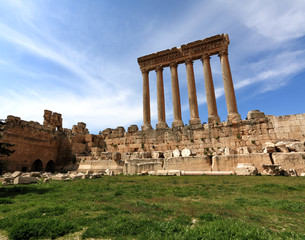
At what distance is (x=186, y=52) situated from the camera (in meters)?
22.4

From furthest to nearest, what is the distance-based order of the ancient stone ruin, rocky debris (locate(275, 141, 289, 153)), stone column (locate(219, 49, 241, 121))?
stone column (locate(219, 49, 241, 121)) → the ancient stone ruin → rocky debris (locate(275, 141, 289, 153))

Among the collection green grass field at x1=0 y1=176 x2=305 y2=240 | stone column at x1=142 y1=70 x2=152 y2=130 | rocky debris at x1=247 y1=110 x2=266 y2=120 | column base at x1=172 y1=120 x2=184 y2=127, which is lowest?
green grass field at x1=0 y1=176 x2=305 y2=240

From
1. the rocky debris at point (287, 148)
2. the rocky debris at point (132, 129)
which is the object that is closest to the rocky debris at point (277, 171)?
the rocky debris at point (287, 148)

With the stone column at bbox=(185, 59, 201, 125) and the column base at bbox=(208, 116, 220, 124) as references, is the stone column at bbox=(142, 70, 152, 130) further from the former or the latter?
the column base at bbox=(208, 116, 220, 124)

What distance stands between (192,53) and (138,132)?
1167 cm

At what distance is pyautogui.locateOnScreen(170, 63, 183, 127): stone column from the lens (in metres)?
20.1

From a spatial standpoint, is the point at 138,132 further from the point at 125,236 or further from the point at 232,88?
the point at 125,236

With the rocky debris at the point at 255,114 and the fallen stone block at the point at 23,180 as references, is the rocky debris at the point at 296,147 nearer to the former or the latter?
the rocky debris at the point at 255,114

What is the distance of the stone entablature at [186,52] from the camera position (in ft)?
69.0

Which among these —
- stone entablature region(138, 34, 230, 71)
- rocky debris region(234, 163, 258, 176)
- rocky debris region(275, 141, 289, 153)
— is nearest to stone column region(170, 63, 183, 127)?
stone entablature region(138, 34, 230, 71)

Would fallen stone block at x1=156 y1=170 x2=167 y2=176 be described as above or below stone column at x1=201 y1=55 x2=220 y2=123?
below

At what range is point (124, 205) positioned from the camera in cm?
518

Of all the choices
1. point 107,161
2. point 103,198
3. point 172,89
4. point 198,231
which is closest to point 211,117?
point 172,89

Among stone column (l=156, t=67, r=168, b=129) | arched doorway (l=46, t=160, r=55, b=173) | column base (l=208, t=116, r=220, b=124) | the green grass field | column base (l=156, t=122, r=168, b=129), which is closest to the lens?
the green grass field
